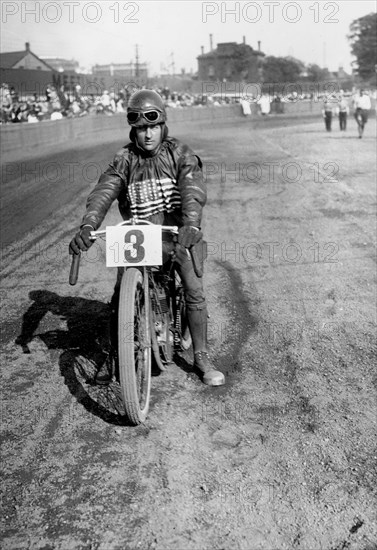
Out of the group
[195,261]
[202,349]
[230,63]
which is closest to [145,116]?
[195,261]

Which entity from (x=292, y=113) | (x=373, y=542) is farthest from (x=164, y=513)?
(x=292, y=113)

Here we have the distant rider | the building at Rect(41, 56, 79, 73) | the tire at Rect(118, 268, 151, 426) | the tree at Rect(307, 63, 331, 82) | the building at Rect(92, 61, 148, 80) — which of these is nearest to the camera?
the tire at Rect(118, 268, 151, 426)

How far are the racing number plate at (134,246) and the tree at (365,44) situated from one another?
10966 centimetres

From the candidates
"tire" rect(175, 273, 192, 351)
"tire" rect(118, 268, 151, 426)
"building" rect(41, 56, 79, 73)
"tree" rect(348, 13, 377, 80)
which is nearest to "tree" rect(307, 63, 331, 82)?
"tree" rect(348, 13, 377, 80)

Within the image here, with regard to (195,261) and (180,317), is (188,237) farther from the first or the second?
(180,317)

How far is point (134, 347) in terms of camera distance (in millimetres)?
4121

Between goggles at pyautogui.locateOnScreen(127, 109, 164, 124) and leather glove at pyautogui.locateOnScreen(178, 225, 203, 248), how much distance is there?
852 millimetres

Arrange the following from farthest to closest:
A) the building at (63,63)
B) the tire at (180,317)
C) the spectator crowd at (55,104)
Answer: the building at (63,63), the spectator crowd at (55,104), the tire at (180,317)

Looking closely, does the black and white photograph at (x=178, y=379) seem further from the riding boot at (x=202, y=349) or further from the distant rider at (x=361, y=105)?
the distant rider at (x=361, y=105)

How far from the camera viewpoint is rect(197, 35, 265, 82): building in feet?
320

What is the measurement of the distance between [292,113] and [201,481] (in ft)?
203

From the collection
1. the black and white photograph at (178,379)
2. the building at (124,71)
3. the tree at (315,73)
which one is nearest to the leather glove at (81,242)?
the black and white photograph at (178,379)

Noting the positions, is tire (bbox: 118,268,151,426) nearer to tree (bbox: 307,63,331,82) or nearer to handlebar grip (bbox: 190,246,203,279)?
handlebar grip (bbox: 190,246,203,279)

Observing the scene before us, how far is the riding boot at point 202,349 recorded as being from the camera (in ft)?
15.9
